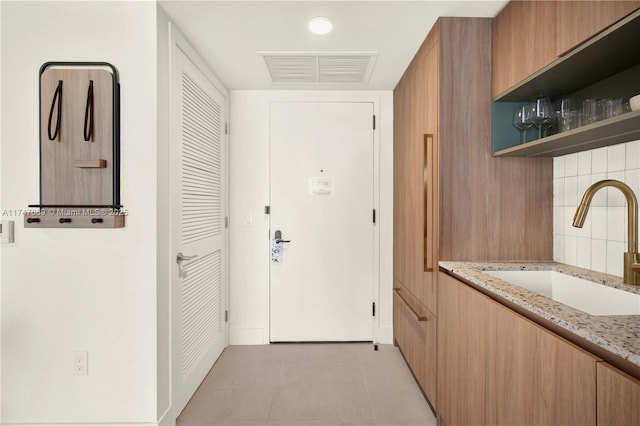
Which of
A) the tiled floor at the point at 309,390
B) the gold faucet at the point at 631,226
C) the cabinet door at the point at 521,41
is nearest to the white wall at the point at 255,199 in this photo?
the tiled floor at the point at 309,390

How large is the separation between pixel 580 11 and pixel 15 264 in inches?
109

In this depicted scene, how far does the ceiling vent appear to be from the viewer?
2334mm

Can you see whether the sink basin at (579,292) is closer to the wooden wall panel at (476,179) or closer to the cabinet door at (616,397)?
the wooden wall panel at (476,179)

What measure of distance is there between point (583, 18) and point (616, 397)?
1.27 meters

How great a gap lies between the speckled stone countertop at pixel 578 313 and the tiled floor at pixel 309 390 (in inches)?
41.3

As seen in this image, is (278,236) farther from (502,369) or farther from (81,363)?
(502,369)

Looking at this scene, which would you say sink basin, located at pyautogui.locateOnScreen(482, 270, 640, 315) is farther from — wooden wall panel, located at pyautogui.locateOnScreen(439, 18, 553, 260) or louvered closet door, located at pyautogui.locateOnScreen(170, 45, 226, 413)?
louvered closet door, located at pyautogui.locateOnScreen(170, 45, 226, 413)

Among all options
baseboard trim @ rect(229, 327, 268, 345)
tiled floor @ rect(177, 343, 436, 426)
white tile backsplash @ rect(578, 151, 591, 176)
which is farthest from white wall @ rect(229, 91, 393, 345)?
white tile backsplash @ rect(578, 151, 591, 176)

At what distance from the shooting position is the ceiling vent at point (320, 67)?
7.66 feet

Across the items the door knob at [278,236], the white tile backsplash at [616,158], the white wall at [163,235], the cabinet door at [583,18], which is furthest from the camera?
the door knob at [278,236]

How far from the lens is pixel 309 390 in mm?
2303

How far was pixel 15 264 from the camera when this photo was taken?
174 cm

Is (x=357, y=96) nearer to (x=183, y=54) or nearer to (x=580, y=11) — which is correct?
(x=183, y=54)

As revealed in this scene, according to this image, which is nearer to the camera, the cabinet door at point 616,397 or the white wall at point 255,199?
the cabinet door at point 616,397
